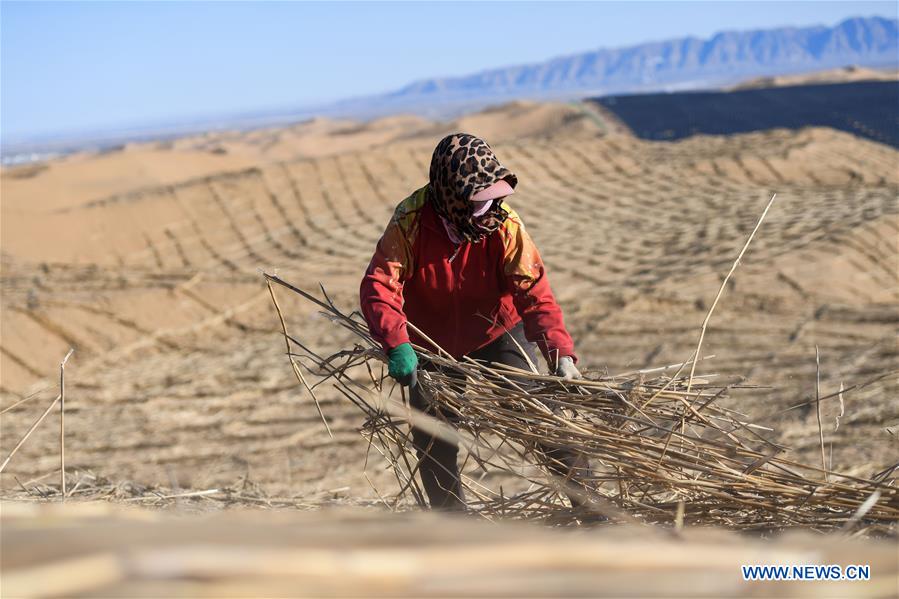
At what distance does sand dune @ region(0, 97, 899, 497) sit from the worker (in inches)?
12.1

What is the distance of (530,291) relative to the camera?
2.59 meters

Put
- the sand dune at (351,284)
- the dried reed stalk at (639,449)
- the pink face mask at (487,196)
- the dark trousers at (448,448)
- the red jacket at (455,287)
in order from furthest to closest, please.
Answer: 1. the sand dune at (351,284)
2. the dark trousers at (448,448)
3. the red jacket at (455,287)
4. the pink face mask at (487,196)
5. the dried reed stalk at (639,449)

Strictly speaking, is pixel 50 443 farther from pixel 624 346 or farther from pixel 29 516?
pixel 29 516

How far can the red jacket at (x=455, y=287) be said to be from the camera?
2523 millimetres

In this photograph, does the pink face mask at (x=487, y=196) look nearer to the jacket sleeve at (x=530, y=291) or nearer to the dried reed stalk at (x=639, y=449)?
the jacket sleeve at (x=530, y=291)

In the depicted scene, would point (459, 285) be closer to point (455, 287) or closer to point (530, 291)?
point (455, 287)

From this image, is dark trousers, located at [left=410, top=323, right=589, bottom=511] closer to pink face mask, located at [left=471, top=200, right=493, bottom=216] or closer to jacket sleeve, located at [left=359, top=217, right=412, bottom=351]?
jacket sleeve, located at [left=359, top=217, right=412, bottom=351]

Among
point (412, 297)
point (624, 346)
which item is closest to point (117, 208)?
point (624, 346)

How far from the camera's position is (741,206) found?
37.0ft

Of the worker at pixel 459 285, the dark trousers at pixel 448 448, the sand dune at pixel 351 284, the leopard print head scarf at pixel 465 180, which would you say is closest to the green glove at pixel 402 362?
the worker at pixel 459 285

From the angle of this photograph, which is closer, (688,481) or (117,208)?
(688,481)

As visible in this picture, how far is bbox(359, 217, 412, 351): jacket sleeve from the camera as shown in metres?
2.43

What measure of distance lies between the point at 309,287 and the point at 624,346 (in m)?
3.96

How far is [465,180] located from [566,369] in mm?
617
